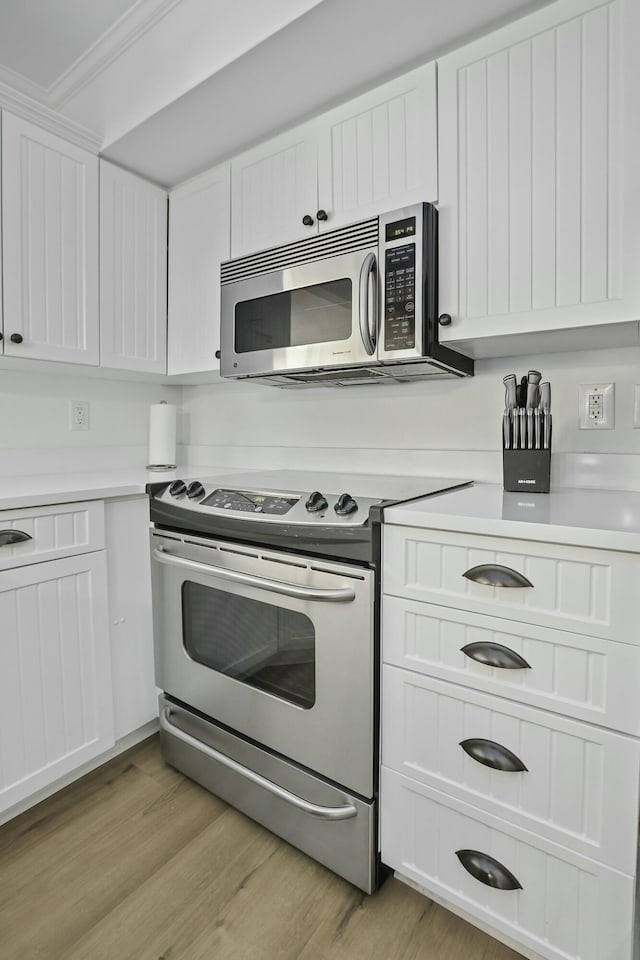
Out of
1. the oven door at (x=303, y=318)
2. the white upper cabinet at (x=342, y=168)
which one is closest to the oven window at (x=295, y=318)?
the oven door at (x=303, y=318)

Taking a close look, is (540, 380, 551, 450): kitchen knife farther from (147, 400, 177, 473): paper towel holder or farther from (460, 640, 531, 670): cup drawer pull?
(147, 400, 177, 473): paper towel holder

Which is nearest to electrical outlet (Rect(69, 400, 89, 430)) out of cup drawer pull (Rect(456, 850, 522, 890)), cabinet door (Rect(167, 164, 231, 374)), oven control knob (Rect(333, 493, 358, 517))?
cabinet door (Rect(167, 164, 231, 374))

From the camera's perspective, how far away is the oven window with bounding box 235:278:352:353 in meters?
1.45

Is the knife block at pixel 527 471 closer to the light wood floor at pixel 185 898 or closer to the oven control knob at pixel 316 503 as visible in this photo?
the oven control knob at pixel 316 503

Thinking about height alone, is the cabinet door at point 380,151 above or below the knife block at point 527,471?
above

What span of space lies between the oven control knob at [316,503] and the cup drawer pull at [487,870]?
0.80m

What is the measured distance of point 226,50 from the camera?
1.33 meters

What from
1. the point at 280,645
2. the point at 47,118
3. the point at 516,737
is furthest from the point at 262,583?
the point at 47,118

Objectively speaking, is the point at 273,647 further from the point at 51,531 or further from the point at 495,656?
the point at 51,531

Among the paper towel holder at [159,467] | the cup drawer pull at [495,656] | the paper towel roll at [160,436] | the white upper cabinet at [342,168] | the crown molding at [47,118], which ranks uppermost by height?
the crown molding at [47,118]

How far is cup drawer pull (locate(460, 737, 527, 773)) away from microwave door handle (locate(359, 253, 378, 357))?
958 mm

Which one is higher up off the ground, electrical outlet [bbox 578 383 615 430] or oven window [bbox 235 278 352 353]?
oven window [bbox 235 278 352 353]

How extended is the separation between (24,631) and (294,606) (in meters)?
0.78

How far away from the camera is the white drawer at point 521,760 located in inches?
36.0
